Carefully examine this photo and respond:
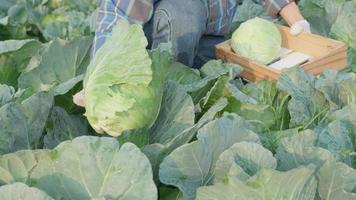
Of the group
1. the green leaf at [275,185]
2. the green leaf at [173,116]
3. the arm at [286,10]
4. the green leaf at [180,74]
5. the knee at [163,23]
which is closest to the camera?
the green leaf at [275,185]

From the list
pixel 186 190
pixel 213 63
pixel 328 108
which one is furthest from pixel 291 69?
pixel 186 190

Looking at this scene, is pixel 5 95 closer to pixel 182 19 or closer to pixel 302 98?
pixel 182 19

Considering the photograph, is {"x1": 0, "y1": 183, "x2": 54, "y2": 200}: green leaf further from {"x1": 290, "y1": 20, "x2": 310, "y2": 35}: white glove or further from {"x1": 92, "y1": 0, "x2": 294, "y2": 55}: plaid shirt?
{"x1": 290, "y1": 20, "x2": 310, "y2": 35}: white glove

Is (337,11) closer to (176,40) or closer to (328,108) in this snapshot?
(176,40)

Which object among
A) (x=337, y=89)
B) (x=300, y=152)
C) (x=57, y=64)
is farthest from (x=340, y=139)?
(x=57, y=64)

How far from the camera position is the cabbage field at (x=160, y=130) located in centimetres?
140

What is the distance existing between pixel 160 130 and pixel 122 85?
23 centimetres

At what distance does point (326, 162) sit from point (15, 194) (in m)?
0.79

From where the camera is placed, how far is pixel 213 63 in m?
2.34

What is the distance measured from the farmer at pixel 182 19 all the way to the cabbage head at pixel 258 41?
0.41 ft

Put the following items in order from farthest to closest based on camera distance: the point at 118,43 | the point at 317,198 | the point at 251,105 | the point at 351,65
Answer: the point at 351,65
the point at 251,105
the point at 118,43
the point at 317,198

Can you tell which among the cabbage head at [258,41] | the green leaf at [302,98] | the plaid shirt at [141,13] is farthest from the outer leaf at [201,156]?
the cabbage head at [258,41]

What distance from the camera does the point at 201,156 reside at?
1489 mm

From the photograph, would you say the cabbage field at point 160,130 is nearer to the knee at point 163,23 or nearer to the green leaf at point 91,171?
the green leaf at point 91,171
